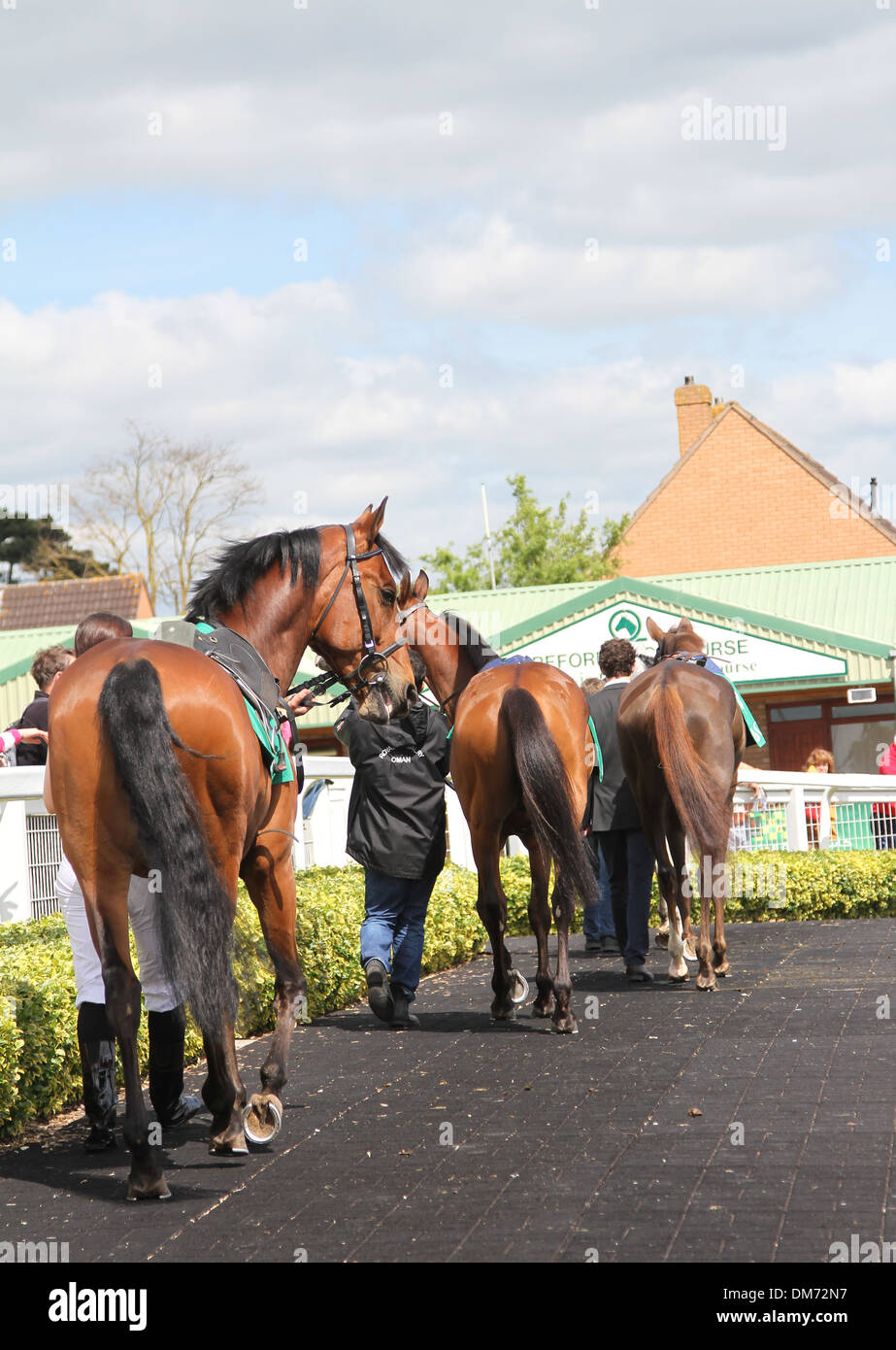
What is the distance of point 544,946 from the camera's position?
7.81 m

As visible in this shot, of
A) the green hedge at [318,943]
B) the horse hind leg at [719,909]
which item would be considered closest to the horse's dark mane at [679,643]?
the horse hind leg at [719,909]

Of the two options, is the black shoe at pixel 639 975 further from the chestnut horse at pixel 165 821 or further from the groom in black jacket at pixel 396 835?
the chestnut horse at pixel 165 821

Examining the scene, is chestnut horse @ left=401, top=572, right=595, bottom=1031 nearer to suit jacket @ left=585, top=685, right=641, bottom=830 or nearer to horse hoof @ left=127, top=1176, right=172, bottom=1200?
suit jacket @ left=585, top=685, right=641, bottom=830

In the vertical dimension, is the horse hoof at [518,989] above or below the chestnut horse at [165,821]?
below

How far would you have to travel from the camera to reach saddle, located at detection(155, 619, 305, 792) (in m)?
5.22

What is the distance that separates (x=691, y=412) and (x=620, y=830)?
37.2 meters

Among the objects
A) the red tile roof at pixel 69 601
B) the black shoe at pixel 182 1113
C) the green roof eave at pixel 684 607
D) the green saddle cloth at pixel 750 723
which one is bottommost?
the black shoe at pixel 182 1113

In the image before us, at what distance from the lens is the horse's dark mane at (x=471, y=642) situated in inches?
325

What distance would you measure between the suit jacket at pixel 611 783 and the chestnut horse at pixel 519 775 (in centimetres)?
160

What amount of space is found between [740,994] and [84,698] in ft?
16.0

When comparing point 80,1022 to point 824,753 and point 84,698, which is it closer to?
point 84,698

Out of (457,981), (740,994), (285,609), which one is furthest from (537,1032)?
(285,609)

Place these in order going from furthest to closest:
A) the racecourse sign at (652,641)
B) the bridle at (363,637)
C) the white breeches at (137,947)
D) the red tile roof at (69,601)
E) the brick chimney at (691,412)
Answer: the brick chimney at (691,412)
the red tile roof at (69,601)
the racecourse sign at (652,641)
the bridle at (363,637)
the white breeches at (137,947)
